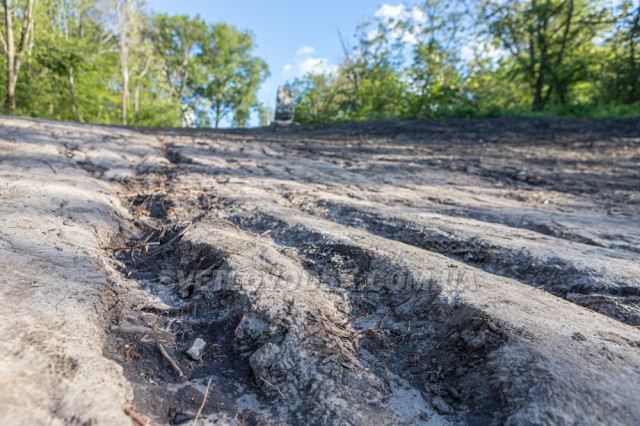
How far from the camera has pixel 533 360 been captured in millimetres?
1040

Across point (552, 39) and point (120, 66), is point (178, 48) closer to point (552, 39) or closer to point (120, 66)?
point (120, 66)

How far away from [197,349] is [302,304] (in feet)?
Answer: 1.27

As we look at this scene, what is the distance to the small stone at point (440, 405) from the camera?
105 centimetres

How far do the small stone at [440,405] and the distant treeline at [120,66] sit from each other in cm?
1235

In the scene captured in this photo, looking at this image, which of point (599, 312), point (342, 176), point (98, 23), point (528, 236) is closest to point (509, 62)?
point (342, 176)

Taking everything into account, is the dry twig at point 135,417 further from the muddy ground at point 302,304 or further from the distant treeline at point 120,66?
the distant treeline at point 120,66

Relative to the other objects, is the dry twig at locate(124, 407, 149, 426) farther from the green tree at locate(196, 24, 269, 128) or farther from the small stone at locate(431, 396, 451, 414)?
the green tree at locate(196, 24, 269, 128)

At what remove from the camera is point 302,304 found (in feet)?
4.59

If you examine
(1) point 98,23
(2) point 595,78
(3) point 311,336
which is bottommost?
(3) point 311,336

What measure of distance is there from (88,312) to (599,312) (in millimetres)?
1800

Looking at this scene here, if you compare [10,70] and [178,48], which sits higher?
[178,48]

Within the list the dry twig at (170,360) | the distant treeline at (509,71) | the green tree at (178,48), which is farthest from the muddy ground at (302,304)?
the green tree at (178,48)

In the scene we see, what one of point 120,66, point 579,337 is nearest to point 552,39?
point 579,337

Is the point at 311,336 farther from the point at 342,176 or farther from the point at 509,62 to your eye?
the point at 509,62
